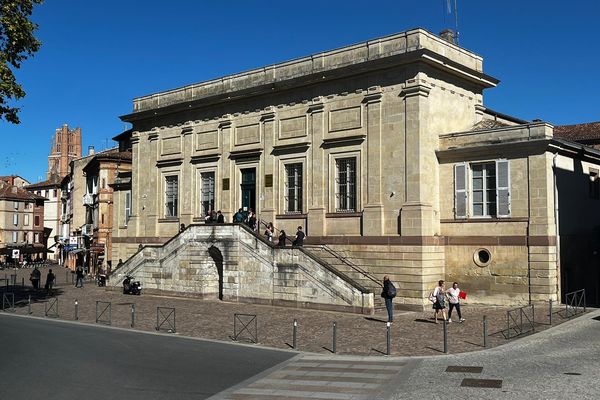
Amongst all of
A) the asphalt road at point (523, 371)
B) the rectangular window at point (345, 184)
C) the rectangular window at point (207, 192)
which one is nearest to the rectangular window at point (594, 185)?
the rectangular window at point (345, 184)

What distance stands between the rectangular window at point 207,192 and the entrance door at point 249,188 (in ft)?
8.25

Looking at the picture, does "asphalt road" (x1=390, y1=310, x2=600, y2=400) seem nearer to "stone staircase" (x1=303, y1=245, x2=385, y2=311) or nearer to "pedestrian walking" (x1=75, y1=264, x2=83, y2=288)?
"stone staircase" (x1=303, y1=245, x2=385, y2=311)

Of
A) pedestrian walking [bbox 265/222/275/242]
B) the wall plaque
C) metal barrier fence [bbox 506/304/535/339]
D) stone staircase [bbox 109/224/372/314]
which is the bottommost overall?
metal barrier fence [bbox 506/304/535/339]

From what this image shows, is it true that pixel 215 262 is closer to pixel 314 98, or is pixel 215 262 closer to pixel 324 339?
pixel 314 98

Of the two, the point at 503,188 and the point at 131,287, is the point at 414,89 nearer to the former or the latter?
the point at 503,188

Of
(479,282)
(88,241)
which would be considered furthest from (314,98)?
(88,241)

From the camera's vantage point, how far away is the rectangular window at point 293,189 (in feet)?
104

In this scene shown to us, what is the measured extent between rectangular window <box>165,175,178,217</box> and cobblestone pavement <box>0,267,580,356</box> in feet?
27.8

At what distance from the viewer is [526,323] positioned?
20.9 m

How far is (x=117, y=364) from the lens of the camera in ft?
48.4

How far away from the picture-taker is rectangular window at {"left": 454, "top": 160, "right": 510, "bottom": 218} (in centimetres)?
2609

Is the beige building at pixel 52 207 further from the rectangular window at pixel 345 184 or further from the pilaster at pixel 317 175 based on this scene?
the rectangular window at pixel 345 184

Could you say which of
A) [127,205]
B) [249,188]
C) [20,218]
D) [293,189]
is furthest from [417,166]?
[20,218]

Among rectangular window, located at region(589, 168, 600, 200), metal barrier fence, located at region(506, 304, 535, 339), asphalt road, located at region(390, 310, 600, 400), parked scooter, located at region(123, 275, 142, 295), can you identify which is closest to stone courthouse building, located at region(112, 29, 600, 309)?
rectangular window, located at region(589, 168, 600, 200)
